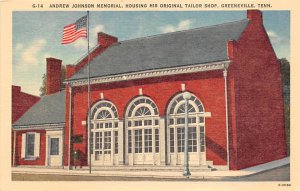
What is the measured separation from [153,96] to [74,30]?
15.9ft

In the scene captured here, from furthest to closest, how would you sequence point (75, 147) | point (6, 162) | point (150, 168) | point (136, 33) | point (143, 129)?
point (75, 147), point (143, 129), point (150, 168), point (136, 33), point (6, 162)

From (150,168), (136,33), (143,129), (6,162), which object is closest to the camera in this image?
(6,162)

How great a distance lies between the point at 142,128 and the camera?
22.4m

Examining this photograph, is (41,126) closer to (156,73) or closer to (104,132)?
(104,132)

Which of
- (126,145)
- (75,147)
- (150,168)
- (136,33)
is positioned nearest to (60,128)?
(75,147)

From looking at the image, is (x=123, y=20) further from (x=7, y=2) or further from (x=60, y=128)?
(x=60, y=128)

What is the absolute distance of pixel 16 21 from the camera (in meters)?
17.9

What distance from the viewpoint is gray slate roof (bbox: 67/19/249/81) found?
21297 millimetres

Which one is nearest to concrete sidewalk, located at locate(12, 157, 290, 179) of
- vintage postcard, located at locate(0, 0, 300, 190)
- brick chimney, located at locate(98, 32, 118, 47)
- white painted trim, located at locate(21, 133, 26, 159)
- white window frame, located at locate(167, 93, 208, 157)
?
vintage postcard, located at locate(0, 0, 300, 190)

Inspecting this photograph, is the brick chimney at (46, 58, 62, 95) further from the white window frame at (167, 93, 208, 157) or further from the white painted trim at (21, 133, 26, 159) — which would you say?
the white window frame at (167, 93, 208, 157)

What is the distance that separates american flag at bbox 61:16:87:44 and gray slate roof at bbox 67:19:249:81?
332 cm

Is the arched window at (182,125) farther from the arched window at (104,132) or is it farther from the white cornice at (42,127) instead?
the white cornice at (42,127)

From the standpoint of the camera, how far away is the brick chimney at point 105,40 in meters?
25.7

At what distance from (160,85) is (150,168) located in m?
3.82
